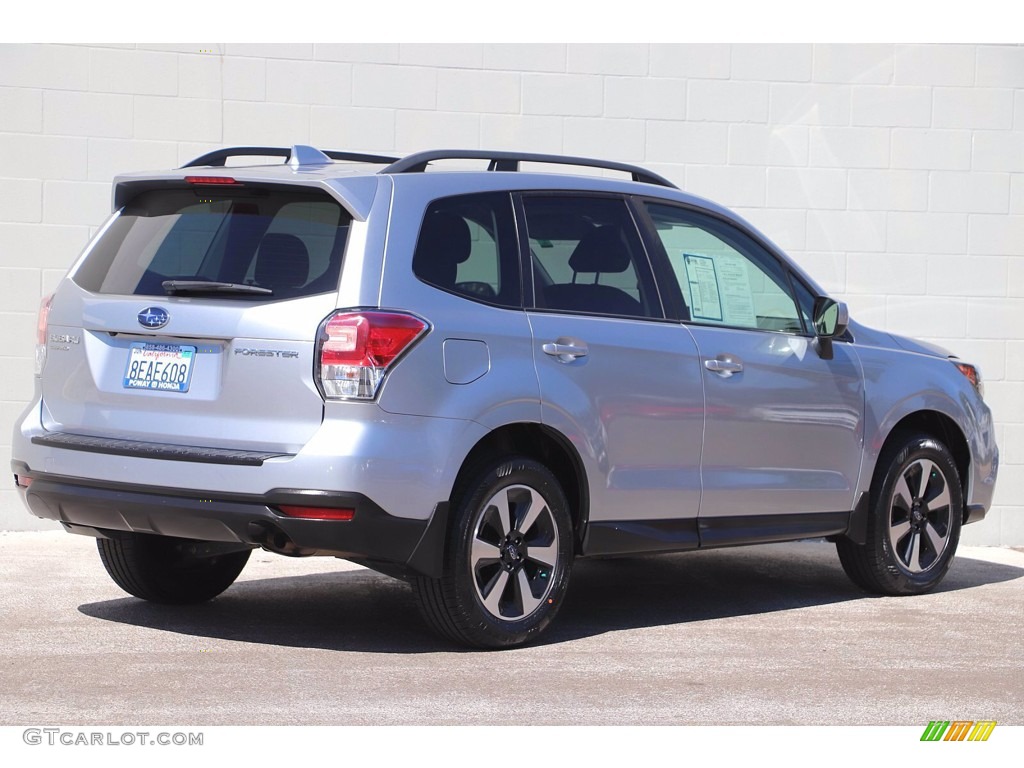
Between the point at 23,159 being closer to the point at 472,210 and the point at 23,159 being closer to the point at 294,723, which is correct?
the point at 472,210

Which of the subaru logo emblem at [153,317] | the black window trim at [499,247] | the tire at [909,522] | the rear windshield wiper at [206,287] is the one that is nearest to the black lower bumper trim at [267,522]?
the subaru logo emblem at [153,317]

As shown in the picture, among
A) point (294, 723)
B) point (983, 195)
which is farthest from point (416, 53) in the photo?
point (294, 723)

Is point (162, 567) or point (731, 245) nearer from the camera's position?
point (162, 567)

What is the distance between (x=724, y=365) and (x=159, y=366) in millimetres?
2434

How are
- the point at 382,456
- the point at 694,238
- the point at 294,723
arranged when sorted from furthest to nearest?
the point at 694,238 → the point at 382,456 → the point at 294,723

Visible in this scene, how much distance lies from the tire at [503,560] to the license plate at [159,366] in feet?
3.56

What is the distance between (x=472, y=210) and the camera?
6.29 meters

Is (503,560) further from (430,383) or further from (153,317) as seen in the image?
(153,317)

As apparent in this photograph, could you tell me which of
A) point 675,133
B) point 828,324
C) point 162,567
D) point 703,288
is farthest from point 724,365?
point 675,133

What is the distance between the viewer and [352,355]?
5648 millimetres

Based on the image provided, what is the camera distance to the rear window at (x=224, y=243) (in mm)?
5871

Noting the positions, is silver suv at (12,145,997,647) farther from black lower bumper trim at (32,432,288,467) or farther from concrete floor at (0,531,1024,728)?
concrete floor at (0,531,1024,728)

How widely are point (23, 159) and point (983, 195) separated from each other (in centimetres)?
606

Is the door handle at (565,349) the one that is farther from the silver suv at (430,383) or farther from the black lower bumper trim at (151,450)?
the black lower bumper trim at (151,450)
